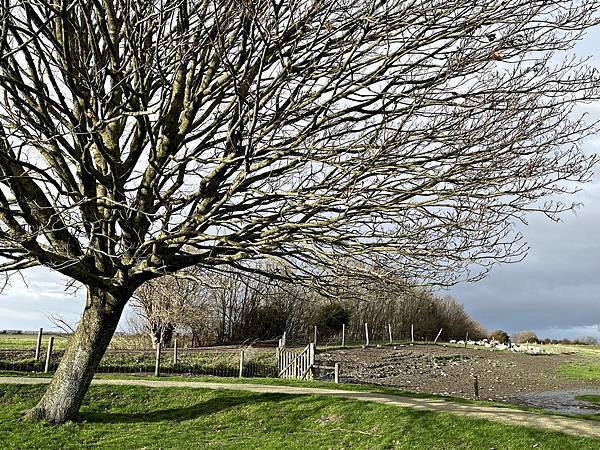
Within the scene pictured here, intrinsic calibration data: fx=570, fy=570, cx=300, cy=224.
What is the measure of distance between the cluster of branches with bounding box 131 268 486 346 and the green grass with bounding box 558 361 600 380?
789cm

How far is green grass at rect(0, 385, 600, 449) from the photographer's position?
9.91 m

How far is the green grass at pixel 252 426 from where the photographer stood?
9914 mm

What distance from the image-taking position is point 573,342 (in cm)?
7012

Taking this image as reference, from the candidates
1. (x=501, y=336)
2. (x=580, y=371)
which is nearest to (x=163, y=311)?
(x=580, y=371)

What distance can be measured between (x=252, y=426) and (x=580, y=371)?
943 inches

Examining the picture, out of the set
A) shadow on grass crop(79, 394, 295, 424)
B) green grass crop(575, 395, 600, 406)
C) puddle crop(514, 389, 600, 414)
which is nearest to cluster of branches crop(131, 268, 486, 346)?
puddle crop(514, 389, 600, 414)

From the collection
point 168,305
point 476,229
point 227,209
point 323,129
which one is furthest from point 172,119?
point 168,305

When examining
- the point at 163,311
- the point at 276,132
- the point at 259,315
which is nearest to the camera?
the point at 276,132

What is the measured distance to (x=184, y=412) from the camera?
1314 centimetres

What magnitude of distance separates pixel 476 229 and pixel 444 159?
122 centimetres

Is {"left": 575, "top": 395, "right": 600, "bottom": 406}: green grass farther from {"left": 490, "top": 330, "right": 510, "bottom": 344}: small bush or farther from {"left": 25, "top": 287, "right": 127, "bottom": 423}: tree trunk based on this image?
{"left": 490, "top": 330, "right": 510, "bottom": 344}: small bush

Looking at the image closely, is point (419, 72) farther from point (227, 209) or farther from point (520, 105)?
point (227, 209)

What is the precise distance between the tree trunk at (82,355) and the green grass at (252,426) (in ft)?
1.02

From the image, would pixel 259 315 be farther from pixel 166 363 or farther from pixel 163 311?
pixel 166 363
